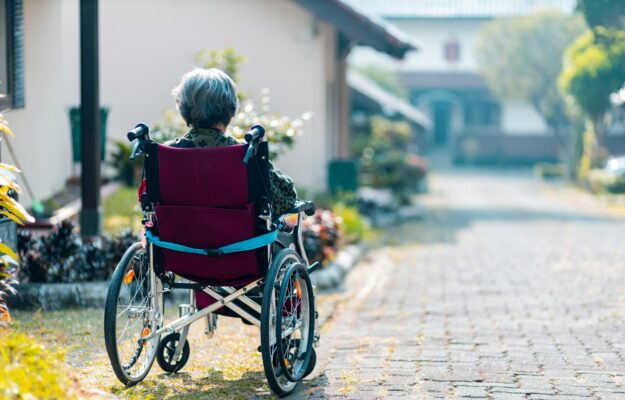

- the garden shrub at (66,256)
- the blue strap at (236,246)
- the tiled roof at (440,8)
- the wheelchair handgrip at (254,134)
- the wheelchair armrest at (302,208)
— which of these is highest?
the tiled roof at (440,8)

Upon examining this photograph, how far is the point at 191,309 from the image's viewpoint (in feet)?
18.9

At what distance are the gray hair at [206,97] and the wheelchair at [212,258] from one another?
0.28 metres

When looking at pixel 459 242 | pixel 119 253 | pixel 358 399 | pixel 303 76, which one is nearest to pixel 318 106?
pixel 303 76

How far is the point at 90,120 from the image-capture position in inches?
385

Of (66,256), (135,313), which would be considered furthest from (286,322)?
(66,256)

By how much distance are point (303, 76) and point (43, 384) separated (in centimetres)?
1263

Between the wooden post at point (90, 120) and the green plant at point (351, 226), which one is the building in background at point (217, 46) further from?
the wooden post at point (90, 120)

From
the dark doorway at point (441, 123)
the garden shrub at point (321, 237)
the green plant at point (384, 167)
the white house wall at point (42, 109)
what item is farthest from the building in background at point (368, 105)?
the dark doorway at point (441, 123)

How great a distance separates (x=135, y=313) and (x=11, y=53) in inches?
204

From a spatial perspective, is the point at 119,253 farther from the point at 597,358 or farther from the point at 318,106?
the point at 318,106

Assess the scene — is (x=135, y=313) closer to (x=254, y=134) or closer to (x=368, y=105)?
(x=254, y=134)

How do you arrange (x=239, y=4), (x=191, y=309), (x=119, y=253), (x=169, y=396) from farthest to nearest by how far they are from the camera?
(x=239, y=4)
(x=119, y=253)
(x=191, y=309)
(x=169, y=396)

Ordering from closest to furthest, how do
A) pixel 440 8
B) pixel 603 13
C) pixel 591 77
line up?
pixel 603 13
pixel 591 77
pixel 440 8

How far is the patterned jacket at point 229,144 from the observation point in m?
5.49
